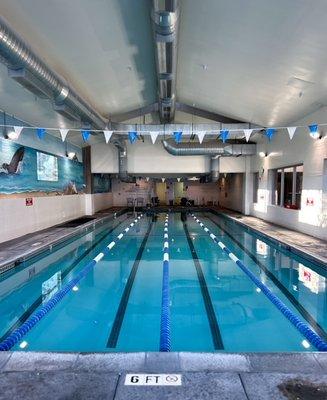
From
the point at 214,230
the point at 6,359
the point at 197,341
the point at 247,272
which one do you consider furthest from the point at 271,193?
the point at 6,359

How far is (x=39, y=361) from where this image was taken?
6.09 ft

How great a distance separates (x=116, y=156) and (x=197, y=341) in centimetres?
1064

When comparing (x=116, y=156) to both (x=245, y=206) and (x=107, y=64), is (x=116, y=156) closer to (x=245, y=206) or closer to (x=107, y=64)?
(x=245, y=206)

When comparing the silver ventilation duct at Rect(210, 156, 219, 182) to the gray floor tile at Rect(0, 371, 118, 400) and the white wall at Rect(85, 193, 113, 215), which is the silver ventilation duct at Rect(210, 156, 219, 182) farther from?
the gray floor tile at Rect(0, 371, 118, 400)

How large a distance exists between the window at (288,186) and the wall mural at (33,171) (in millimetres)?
7416

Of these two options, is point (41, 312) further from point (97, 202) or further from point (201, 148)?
point (97, 202)

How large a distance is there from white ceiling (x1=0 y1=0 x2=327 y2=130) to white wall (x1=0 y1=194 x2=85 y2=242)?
86.0 inches

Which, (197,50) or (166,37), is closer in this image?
(166,37)

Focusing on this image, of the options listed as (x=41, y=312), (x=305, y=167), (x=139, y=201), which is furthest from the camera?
(x=139, y=201)

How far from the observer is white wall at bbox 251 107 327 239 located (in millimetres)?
6387

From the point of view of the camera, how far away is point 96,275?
479 centimetres

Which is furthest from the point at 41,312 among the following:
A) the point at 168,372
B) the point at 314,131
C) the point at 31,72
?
the point at 314,131

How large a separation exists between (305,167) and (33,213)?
7.34m

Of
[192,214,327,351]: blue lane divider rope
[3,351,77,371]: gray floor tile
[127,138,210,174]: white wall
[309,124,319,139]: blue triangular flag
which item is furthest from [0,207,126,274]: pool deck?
[309,124,319,139]: blue triangular flag
